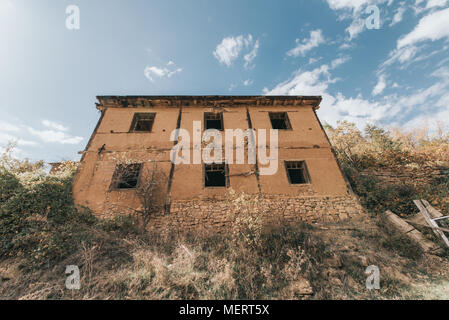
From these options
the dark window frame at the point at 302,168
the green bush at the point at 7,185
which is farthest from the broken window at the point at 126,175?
the dark window frame at the point at 302,168

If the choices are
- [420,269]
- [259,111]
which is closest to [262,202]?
[420,269]

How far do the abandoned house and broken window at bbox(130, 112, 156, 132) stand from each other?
0.17 ft

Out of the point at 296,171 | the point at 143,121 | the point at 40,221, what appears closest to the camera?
the point at 40,221

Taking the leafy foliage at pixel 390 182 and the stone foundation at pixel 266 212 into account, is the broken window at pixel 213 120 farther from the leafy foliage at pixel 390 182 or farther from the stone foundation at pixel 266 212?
the leafy foliage at pixel 390 182

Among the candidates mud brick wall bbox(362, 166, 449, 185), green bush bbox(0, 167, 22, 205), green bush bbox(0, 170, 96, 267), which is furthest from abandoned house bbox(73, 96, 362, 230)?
mud brick wall bbox(362, 166, 449, 185)

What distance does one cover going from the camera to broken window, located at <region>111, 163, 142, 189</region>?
281 inches

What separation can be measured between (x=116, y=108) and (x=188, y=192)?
6859 mm

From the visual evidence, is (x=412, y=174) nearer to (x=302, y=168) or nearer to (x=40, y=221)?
(x=302, y=168)

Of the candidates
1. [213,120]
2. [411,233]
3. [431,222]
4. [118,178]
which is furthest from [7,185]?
Answer: [431,222]

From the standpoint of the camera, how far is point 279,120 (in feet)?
32.9

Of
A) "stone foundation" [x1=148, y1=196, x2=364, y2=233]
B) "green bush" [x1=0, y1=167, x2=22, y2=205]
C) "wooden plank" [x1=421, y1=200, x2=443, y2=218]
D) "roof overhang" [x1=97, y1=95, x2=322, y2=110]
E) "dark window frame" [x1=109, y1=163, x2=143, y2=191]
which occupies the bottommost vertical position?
"wooden plank" [x1=421, y1=200, x2=443, y2=218]

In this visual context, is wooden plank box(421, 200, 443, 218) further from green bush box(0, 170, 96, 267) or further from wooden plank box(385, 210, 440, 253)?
green bush box(0, 170, 96, 267)

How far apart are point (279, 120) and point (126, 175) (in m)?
9.04
